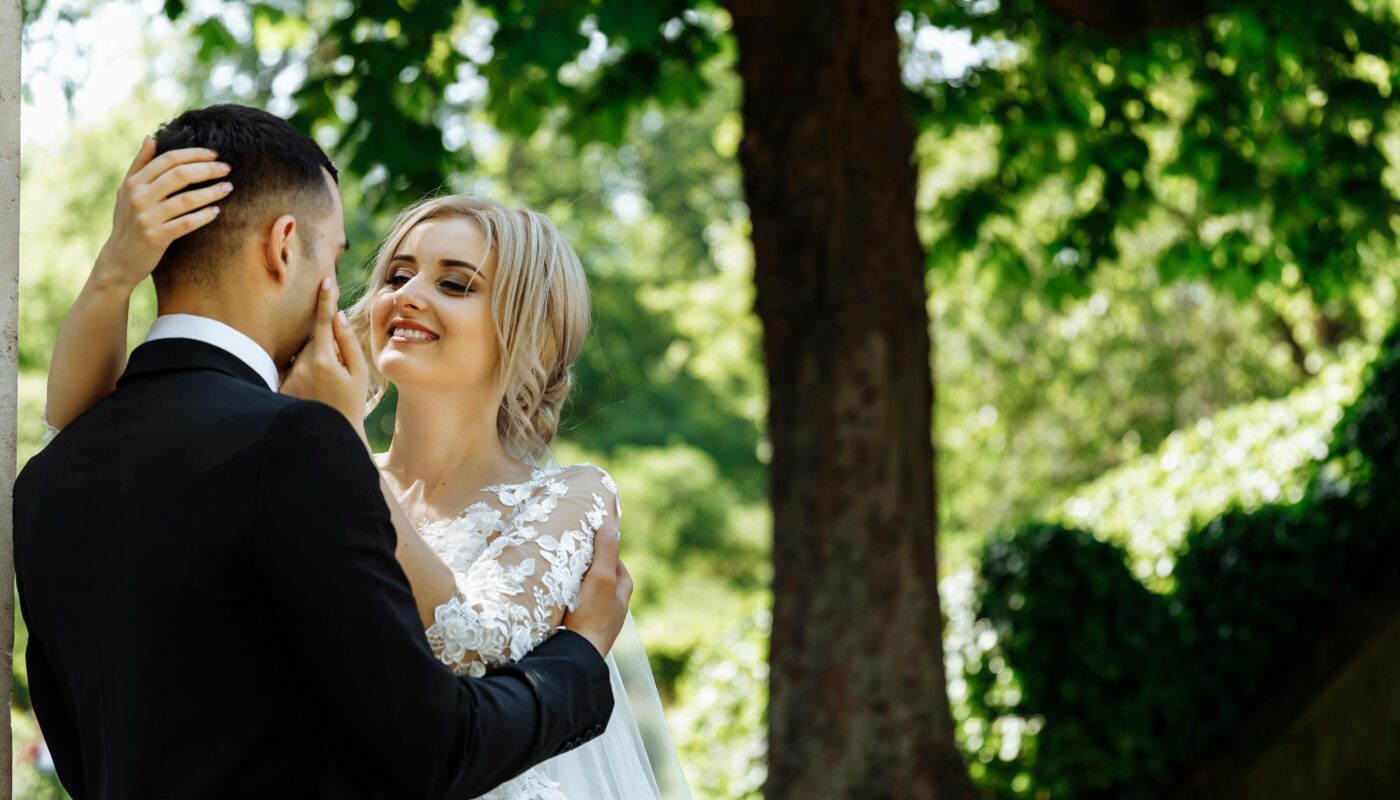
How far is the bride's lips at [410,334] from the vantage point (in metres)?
2.79

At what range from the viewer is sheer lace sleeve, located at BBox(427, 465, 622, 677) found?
2.28m

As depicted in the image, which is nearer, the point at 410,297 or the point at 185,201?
the point at 185,201

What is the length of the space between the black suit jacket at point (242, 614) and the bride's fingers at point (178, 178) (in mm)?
252

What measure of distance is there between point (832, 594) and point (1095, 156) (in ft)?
13.4

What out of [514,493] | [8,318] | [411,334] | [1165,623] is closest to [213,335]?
[8,318]

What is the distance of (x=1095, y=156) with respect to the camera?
878cm

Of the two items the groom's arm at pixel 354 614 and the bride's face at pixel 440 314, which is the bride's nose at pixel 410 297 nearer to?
the bride's face at pixel 440 314

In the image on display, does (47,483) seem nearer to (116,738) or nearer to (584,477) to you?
(116,738)

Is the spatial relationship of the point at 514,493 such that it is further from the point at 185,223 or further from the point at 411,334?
the point at 185,223

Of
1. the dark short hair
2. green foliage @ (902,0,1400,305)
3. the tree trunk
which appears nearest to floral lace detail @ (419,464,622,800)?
the dark short hair

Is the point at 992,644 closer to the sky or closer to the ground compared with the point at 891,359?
closer to the ground

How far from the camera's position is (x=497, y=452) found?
118 inches

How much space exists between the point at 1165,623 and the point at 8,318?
6858mm

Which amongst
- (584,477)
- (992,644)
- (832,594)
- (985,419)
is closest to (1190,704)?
(992,644)
